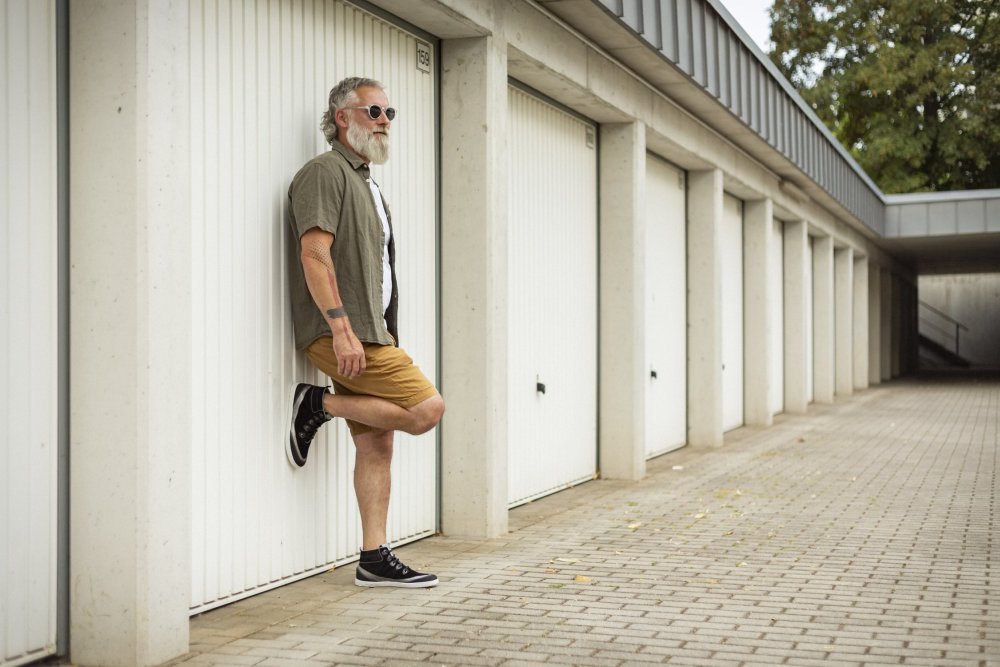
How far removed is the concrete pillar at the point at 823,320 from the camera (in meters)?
22.5

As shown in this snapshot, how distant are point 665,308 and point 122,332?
934 centimetres

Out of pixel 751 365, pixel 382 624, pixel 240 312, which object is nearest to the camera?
pixel 382 624

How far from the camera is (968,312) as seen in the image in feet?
163

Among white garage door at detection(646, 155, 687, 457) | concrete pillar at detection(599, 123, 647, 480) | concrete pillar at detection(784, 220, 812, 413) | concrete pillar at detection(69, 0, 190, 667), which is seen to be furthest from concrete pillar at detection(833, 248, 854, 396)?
concrete pillar at detection(69, 0, 190, 667)

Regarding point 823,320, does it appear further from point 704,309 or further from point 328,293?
point 328,293

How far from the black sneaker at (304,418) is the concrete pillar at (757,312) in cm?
1173

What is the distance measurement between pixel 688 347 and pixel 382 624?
370 inches

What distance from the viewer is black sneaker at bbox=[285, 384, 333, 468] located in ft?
19.4

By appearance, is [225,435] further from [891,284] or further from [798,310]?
[891,284]

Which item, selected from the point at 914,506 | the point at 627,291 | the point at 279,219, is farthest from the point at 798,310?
the point at 279,219

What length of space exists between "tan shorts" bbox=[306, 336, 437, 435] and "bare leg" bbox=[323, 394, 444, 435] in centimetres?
3

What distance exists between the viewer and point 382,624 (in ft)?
17.0

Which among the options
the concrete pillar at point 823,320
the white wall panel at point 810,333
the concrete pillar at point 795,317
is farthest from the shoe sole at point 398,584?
the concrete pillar at point 823,320

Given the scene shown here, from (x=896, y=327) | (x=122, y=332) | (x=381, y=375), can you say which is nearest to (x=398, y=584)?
(x=381, y=375)
